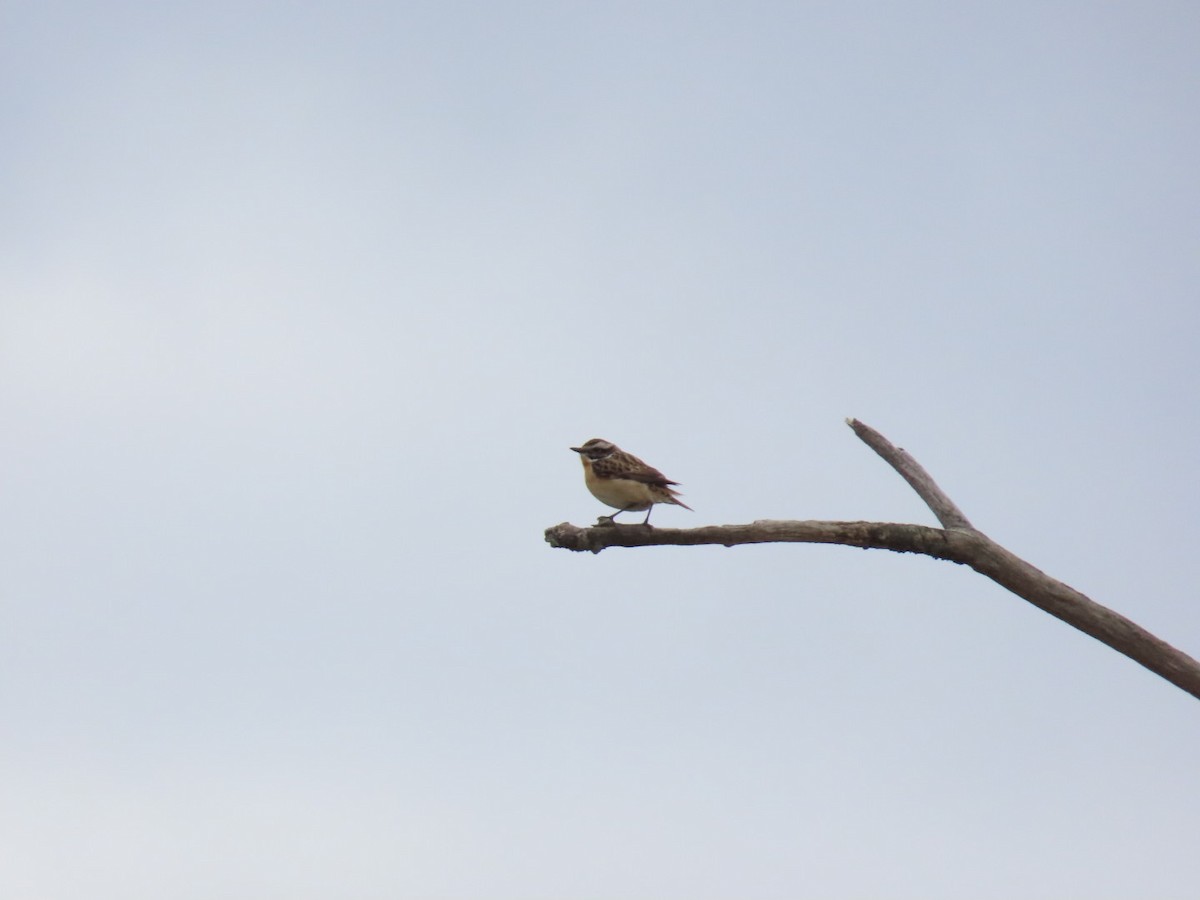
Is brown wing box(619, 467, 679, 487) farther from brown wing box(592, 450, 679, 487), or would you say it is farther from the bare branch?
the bare branch

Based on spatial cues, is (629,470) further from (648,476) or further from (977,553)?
(977,553)

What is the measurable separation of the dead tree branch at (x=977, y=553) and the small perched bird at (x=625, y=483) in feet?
5.23

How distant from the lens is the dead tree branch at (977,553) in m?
10.8

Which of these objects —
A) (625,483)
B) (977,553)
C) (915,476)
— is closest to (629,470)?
(625,483)

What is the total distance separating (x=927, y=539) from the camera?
36.5 feet

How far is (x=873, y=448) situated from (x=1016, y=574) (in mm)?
2157

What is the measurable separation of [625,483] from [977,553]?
3837 mm

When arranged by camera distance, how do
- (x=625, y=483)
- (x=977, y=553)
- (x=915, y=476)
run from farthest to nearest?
(x=625, y=483), (x=915, y=476), (x=977, y=553)

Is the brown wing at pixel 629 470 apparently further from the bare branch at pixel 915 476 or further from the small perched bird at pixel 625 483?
the bare branch at pixel 915 476

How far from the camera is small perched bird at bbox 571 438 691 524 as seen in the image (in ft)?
43.1

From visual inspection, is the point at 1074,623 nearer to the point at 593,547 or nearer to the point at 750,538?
the point at 750,538

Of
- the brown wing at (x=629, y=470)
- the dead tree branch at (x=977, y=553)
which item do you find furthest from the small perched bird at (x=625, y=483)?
the dead tree branch at (x=977, y=553)

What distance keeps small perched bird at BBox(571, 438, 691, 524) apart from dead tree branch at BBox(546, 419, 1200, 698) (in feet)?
5.23

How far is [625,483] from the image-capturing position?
1312cm
